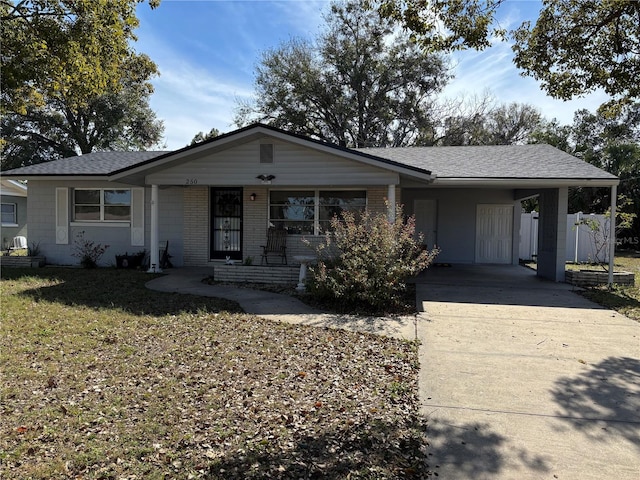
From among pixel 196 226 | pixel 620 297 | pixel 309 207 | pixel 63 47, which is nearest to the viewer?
pixel 63 47

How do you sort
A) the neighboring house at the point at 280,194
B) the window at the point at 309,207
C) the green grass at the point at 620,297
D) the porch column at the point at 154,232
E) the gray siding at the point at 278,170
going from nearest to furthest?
the green grass at the point at 620,297 < the gray siding at the point at 278,170 < the neighboring house at the point at 280,194 < the porch column at the point at 154,232 < the window at the point at 309,207

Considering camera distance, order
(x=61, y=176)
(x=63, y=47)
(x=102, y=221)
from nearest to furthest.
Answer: (x=63, y=47) → (x=61, y=176) → (x=102, y=221)

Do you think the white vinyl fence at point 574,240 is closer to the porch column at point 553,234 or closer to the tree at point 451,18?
the porch column at point 553,234

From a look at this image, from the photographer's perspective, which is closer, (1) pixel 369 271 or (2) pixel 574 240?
(1) pixel 369 271

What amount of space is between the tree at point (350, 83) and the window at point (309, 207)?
53.3ft

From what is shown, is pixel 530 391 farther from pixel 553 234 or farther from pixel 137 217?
pixel 137 217

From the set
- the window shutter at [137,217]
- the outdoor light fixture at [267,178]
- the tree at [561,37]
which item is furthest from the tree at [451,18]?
the window shutter at [137,217]

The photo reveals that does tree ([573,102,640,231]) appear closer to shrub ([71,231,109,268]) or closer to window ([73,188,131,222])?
window ([73,188,131,222])

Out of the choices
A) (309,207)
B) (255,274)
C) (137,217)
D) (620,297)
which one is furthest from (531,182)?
(137,217)

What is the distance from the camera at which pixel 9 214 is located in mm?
20469

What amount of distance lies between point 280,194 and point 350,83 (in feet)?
58.4

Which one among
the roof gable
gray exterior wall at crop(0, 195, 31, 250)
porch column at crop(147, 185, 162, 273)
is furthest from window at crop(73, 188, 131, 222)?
gray exterior wall at crop(0, 195, 31, 250)

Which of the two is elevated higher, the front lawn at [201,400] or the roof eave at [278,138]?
the roof eave at [278,138]

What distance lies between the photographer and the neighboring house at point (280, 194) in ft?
34.5
